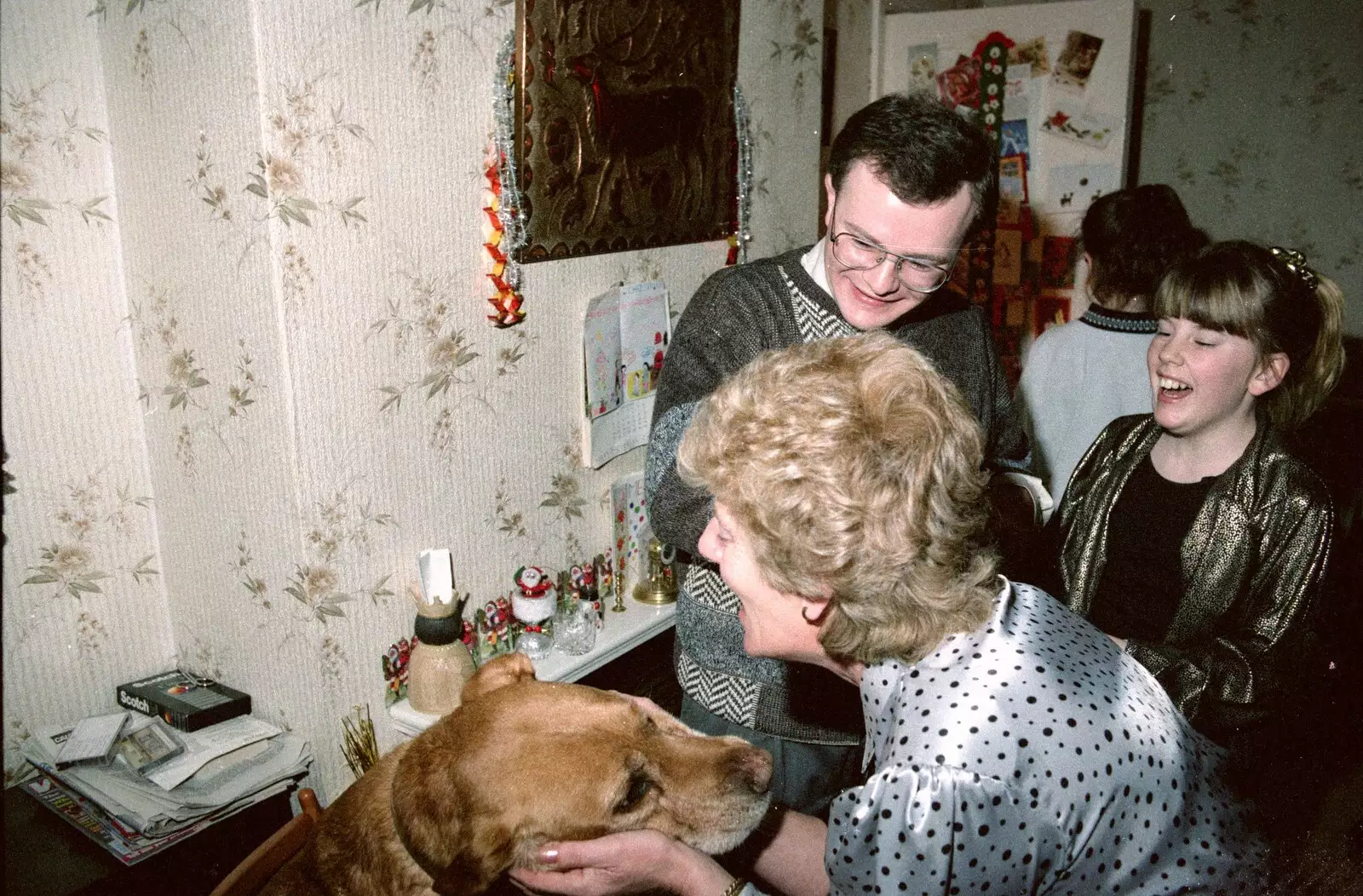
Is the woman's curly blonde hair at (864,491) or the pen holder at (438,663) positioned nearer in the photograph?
the woman's curly blonde hair at (864,491)

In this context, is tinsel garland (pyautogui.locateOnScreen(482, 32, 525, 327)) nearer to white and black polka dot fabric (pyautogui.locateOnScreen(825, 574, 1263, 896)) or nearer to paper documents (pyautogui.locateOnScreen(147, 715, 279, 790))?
paper documents (pyautogui.locateOnScreen(147, 715, 279, 790))

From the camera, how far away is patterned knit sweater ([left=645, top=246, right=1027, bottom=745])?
1614 millimetres

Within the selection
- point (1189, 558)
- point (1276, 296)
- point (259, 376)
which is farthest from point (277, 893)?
point (1276, 296)

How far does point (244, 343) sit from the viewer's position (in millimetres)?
1727

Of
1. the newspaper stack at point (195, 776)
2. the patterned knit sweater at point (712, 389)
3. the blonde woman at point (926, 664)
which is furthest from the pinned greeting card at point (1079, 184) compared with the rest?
the newspaper stack at point (195, 776)

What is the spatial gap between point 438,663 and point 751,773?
0.85 m

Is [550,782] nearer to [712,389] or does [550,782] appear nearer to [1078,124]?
[712,389]

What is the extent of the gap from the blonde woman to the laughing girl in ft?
2.18

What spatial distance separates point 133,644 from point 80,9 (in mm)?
1298

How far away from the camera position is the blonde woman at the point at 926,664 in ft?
3.20

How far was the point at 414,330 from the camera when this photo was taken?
6.15 feet

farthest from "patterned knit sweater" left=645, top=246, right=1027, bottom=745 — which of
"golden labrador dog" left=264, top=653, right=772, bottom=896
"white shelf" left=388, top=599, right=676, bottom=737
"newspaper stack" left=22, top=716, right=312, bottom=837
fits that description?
"newspaper stack" left=22, top=716, right=312, bottom=837

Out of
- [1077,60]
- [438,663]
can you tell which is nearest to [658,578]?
[438,663]

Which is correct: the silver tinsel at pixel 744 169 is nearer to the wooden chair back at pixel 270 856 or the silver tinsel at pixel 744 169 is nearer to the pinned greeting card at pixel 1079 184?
the pinned greeting card at pixel 1079 184
